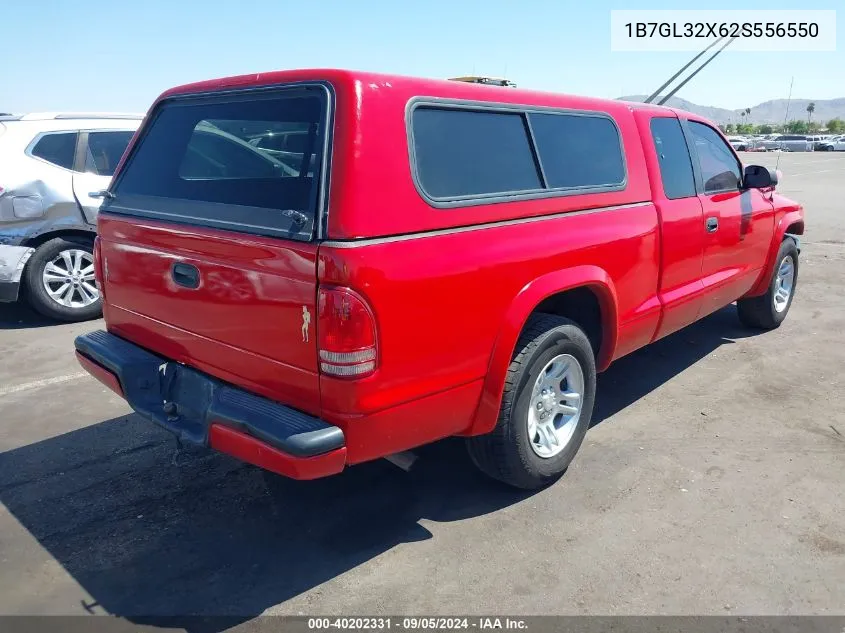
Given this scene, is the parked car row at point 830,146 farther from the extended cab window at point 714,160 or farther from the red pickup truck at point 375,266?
the red pickup truck at point 375,266

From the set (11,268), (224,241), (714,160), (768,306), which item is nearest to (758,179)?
(714,160)

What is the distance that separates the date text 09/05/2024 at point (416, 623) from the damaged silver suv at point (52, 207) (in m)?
4.95

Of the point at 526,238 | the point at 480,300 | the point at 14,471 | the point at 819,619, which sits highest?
the point at 526,238

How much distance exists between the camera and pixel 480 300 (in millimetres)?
2867

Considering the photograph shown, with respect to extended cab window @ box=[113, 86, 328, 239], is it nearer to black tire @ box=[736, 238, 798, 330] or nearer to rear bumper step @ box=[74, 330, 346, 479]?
rear bumper step @ box=[74, 330, 346, 479]

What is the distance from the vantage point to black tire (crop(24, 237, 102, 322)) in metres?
6.28

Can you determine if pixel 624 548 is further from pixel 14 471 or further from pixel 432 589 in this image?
pixel 14 471

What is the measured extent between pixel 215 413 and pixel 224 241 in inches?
27.1

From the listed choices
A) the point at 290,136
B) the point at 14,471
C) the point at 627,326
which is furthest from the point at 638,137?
the point at 14,471

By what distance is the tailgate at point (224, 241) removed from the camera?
259cm

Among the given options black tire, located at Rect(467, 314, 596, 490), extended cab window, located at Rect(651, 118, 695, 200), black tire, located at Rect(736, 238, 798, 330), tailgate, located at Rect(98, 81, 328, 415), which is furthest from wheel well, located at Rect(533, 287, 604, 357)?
black tire, located at Rect(736, 238, 798, 330)

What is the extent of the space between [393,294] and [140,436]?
93.3 inches

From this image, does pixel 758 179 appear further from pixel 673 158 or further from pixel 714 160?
pixel 673 158

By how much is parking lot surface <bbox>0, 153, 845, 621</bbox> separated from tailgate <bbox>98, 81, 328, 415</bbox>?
0.77 metres
